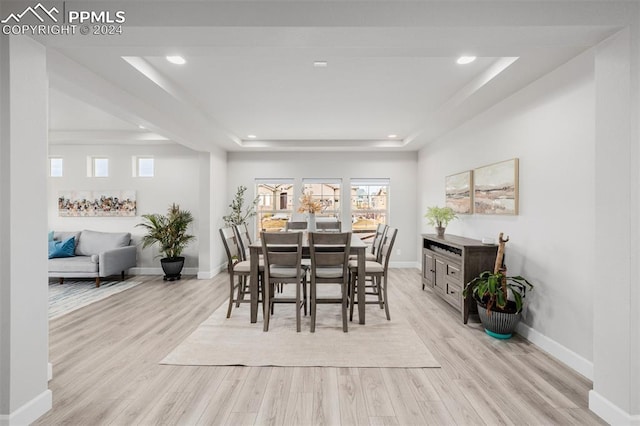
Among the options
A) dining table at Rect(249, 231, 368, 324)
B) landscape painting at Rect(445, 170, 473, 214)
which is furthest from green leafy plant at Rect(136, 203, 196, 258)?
landscape painting at Rect(445, 170, 473, 214)

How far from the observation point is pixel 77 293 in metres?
4.62

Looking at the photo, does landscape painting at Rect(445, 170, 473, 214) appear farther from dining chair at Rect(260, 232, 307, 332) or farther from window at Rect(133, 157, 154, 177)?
window at Rect(133, 157, 154, 177)

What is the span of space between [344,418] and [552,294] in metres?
2.18

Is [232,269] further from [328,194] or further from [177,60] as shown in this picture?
[328,194]

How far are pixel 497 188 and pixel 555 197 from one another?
0.82 meters

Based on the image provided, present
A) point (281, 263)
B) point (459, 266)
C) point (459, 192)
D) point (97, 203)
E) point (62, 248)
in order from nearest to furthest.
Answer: point (281, 263)
point (459, 266)
point (459, 192)
point (62, 248)
point (97, 203)

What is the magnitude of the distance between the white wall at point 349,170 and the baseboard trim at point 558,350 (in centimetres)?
357

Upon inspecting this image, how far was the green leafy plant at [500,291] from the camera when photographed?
9.65 ft

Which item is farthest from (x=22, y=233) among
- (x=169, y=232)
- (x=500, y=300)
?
(x=169, y=232)

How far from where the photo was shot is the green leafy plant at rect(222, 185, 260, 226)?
643cm

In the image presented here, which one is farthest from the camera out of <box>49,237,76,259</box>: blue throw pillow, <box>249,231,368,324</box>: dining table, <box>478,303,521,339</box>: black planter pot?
<box>49,237,76,259</box>: blue throw pillow

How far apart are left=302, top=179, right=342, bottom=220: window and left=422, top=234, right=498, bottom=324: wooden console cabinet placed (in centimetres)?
271

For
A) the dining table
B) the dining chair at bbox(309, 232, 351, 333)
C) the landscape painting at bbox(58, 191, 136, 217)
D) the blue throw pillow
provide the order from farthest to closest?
the landscape painting at bbox(58, 191, 136, 217), the blue throw pillow, the dining table, the dining chair at bbox(309, 232, 351, 333)

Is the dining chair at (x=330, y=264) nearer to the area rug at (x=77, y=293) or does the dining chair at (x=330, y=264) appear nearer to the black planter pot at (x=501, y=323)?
the black planter pot at (x=501, y=323)
